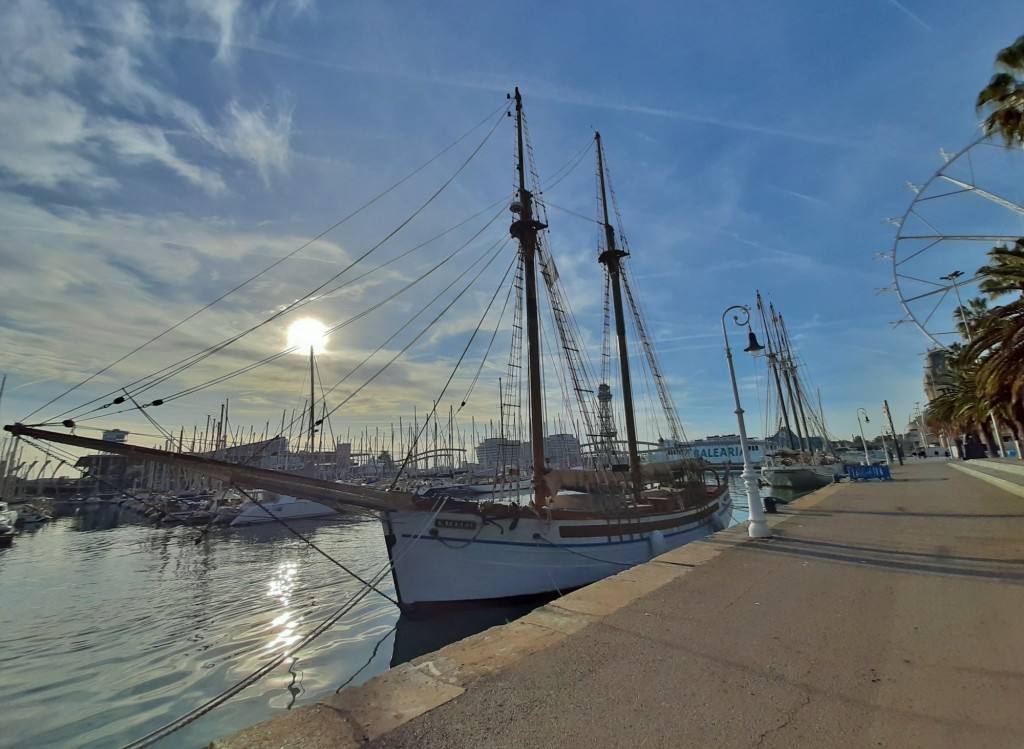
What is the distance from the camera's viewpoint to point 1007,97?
13781mm

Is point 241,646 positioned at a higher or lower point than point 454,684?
lower

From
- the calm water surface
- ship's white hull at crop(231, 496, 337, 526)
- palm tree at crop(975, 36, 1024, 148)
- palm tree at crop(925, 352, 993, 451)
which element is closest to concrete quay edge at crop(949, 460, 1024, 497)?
Result: palm tree at crop(925, 352, 993, 451)

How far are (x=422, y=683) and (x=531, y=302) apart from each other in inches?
524

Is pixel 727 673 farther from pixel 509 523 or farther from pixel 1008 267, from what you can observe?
pixel 1008 267

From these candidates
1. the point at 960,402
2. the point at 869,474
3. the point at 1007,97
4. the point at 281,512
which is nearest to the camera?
the point at 1007,97

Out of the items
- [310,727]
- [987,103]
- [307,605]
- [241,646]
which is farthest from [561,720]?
[987,103]

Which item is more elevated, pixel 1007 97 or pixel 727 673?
pixel 1007 97

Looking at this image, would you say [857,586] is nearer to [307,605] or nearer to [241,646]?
[241,646]

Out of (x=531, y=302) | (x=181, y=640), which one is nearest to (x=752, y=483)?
(x=531, y=302)

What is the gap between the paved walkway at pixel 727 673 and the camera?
2.84 metres

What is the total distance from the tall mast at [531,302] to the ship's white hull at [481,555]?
168 cm

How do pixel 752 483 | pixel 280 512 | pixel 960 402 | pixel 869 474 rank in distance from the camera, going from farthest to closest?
pixel 280 512
pixel 960 402
pixel 869 474
pixel 752 483

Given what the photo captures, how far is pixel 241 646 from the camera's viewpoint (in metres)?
9.77

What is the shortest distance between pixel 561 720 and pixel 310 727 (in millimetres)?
1755
